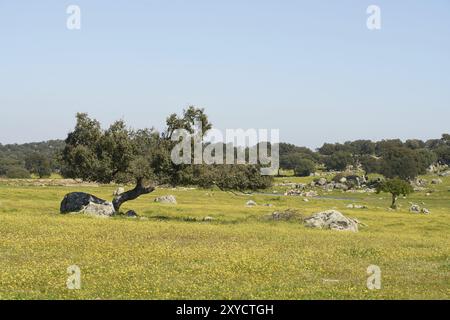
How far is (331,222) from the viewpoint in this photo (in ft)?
185

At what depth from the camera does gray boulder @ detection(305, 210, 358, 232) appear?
182 ft

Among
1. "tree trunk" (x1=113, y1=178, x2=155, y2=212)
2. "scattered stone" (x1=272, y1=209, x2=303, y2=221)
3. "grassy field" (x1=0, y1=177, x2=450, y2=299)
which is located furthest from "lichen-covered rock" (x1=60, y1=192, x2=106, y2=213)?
"scattered stone" (x1=272, y1=209, x2=303, y2=221)

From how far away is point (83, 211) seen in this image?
57.8m

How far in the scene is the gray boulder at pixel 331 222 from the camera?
55.5 m

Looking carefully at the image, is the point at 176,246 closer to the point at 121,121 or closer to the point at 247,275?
the point at 247,275

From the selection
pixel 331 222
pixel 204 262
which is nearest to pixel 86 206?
pixel 331 222

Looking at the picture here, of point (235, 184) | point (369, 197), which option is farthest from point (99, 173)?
point (369, 197)

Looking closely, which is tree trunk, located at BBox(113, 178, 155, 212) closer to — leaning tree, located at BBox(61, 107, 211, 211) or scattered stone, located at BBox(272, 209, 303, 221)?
leaning tree, located at BBox(61, 107, 211, 211)

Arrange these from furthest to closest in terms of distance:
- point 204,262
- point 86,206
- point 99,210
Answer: point 86,206
point 99,210
point 204,262

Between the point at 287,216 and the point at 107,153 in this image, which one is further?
the point at 287,216

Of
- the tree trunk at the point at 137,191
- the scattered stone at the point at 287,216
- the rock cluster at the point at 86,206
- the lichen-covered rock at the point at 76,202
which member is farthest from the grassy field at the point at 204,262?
the scattered stone at the point at 287,216

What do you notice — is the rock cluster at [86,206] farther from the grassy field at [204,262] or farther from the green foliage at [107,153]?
the grassy field at [204,262]

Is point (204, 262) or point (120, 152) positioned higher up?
point (120, 152)

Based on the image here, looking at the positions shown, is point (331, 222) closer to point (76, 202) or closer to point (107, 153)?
point (107, 153)
